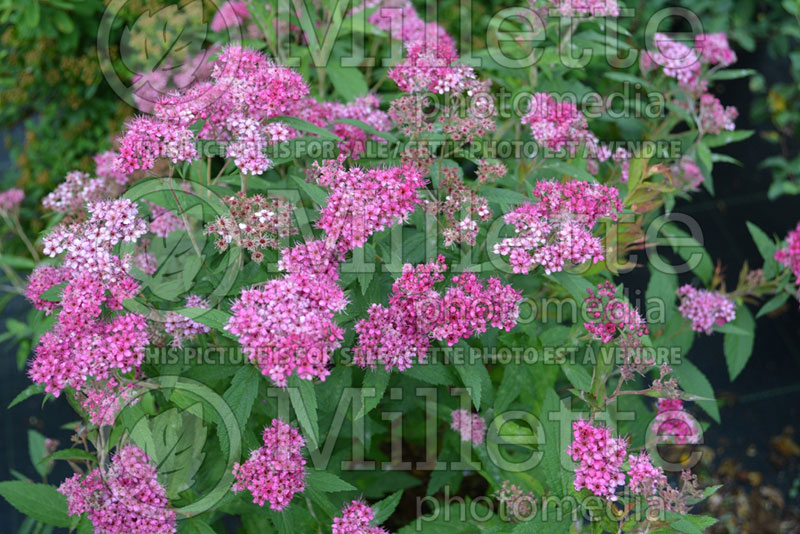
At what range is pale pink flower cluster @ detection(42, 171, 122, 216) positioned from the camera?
2389 mm

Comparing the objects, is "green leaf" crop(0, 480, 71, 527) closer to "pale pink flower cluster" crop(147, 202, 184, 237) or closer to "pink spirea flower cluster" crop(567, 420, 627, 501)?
"pale pink flower cluster" crop(147, 202, 184, 237)

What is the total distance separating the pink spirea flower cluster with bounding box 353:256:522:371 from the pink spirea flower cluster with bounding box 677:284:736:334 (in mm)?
1040

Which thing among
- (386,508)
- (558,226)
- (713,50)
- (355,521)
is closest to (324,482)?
(355,521)

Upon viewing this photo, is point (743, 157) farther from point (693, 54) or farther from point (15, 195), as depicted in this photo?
point (15, 195)

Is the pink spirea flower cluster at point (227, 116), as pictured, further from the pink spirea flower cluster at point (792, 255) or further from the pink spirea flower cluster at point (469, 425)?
the pink spirea flower cluster at point (792, 255)

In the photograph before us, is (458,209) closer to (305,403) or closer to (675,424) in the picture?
(305,403)

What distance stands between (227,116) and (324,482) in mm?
1019

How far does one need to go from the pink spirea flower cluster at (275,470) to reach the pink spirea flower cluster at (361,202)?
0.50 metres

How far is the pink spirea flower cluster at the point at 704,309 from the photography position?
260 centimetres

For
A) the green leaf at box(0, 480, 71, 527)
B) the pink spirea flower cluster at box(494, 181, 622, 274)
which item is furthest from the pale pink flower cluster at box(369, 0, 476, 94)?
the green leaf at box(0, 480, 71, 527)

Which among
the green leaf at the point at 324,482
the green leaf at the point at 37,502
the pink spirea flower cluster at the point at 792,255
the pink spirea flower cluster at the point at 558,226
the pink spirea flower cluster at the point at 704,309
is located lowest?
the green leaf at the point at 37,502

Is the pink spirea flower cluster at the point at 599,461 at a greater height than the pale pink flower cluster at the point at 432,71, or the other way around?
the pale pink flower cluster at the point at 432,71

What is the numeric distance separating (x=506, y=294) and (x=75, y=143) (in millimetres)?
3606

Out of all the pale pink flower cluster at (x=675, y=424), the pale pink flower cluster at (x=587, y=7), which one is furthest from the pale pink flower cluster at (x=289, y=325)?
the pale pink flower cluster at (x=587, y=7)
